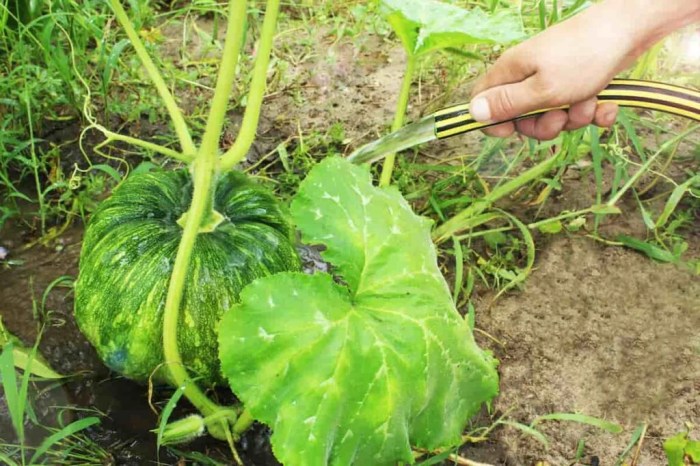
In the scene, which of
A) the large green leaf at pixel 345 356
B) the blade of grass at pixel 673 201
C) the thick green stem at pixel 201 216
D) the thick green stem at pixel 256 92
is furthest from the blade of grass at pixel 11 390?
the blade of grass at pixel 673 201

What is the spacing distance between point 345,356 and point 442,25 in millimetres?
1029

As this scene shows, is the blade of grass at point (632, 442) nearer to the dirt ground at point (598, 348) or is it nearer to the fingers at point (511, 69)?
the dirt ground at point (598, 348)

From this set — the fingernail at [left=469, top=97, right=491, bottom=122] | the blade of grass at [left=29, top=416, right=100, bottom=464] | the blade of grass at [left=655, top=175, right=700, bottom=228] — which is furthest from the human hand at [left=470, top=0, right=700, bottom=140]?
the blade of grass at [left=29, top=416, right=100, bottom=464]

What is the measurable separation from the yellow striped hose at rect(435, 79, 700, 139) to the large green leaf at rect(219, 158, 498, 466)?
1.59 ft

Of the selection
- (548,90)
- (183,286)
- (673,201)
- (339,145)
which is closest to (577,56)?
(548,90)

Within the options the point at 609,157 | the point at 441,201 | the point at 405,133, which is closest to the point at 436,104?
the point at 441,201

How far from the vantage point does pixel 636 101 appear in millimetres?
1777

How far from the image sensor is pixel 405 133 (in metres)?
1.96

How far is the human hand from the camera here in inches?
65.8

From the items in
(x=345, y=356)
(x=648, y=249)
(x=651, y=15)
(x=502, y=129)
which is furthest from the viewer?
(x=648, y=249)

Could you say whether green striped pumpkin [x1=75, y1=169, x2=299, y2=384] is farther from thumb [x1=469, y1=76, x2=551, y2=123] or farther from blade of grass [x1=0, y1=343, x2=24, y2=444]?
thumb [x1=469, y1=76, x2=551, y2=123]

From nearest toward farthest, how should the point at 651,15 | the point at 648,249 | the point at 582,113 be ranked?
the point at 651,15 → the point at 582,113 → the point at 648,249

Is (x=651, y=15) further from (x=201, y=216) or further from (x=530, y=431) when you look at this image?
(x=201, y=216)

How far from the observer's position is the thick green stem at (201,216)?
1.49 metres
